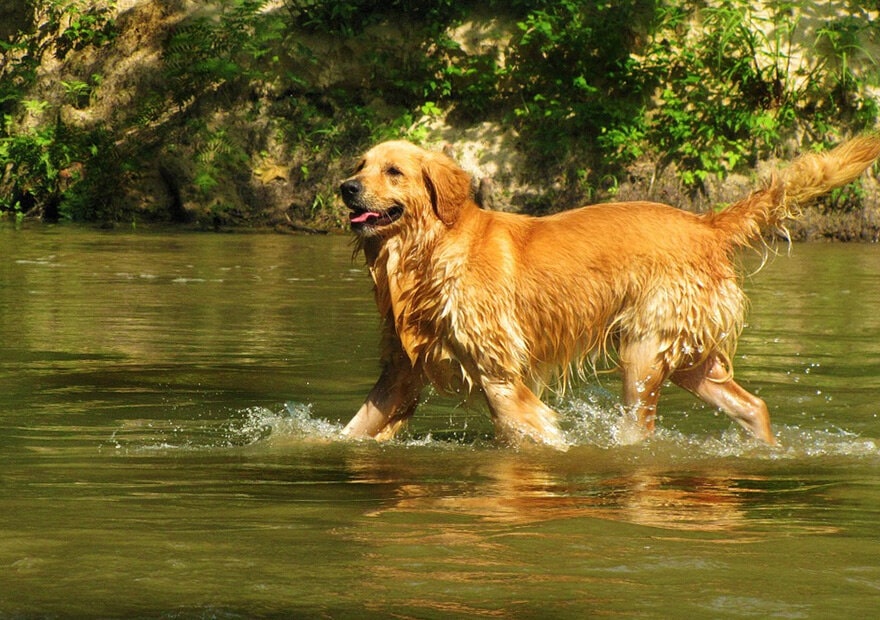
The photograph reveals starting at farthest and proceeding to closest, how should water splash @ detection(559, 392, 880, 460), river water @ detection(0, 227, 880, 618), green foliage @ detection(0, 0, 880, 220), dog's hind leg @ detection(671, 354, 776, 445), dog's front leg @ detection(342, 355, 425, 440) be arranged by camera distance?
1. green foliage @ detection(0, 0, 880, 220)
2. dog's hind leg @ detection(671, 354, 776, 445)
3. dog's front leg @ detection(342, 355, 425, 440)
4. water splash @ detection(559, 392, 880, 460)
5. river water @ detection(0, 227, 880, 618)

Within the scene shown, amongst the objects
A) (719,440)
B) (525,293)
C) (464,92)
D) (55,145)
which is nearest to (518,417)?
(525,293)

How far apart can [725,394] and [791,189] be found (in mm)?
1042

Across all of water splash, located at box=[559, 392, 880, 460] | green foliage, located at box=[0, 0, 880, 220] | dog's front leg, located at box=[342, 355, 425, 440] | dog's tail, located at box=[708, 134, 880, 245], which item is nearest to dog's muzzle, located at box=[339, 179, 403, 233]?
dog's front leg, located at box=[342, 355, 425, 440]

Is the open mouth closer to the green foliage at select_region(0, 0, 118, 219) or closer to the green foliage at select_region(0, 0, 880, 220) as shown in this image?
the green foliage at select_region(0, 0, 880, 220)

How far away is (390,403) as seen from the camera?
20.9 feet

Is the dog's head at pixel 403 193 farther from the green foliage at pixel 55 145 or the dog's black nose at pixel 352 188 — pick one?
the green foliage at pixel 55 145

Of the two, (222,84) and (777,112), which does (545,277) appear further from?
(222,84)

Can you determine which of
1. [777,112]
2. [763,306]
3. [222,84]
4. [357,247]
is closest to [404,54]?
[222,84]

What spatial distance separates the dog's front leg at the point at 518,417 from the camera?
6.09 metres

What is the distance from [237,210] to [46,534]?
49.8 feet

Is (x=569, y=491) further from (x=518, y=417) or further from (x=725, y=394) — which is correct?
(x=725, y=394)

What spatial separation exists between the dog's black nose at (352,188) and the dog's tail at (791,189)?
1710mm

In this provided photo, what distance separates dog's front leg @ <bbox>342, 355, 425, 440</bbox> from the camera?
636 cm

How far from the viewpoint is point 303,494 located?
4957 millimetres
